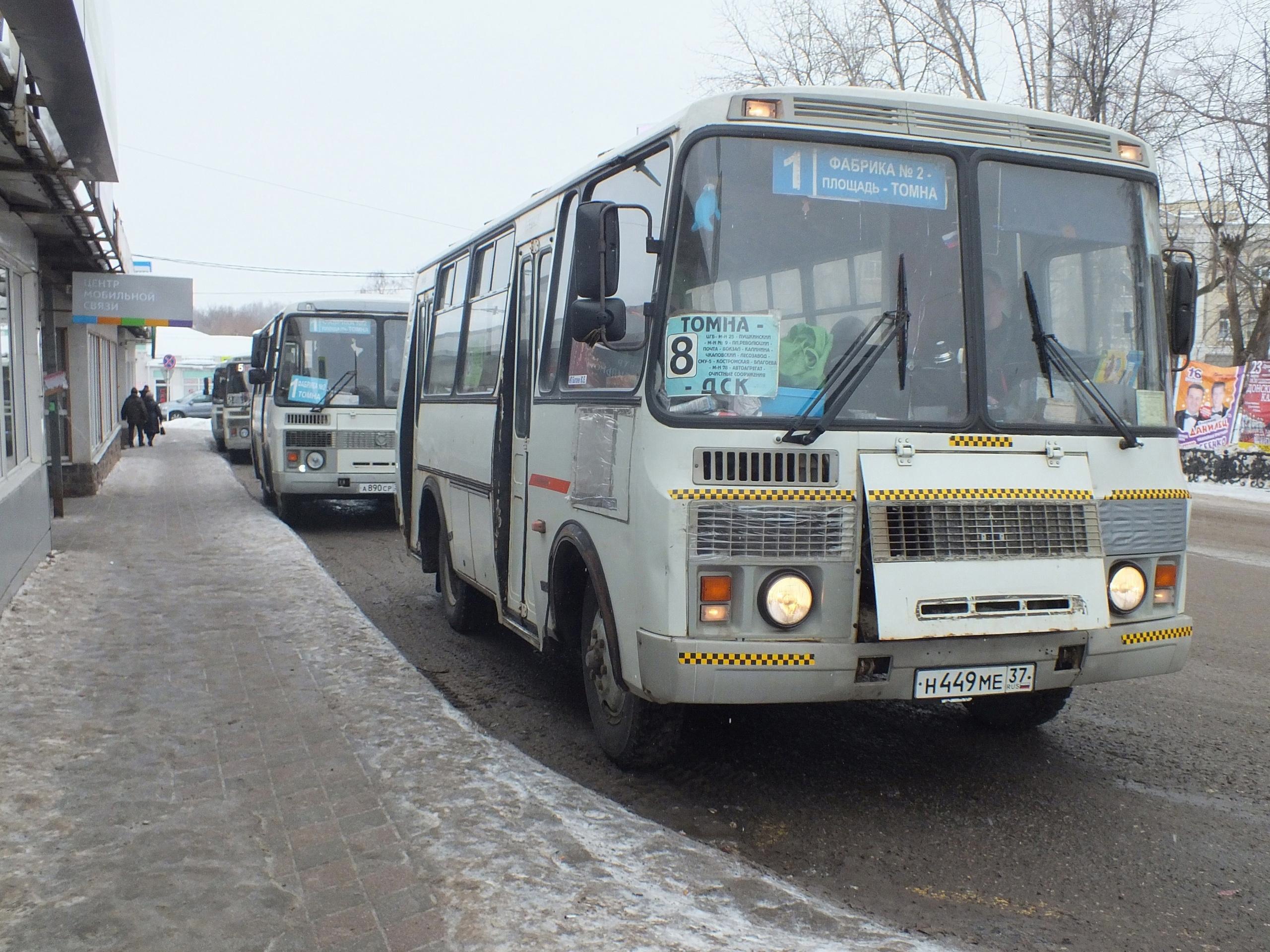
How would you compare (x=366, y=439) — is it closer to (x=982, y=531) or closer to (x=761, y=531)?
(x=761, y=531)

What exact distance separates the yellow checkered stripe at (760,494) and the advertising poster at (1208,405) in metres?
22.1

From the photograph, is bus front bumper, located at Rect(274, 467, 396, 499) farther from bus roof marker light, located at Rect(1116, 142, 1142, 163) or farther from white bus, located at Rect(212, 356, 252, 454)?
white bus, located at Rect(212, 356, 252, 454)

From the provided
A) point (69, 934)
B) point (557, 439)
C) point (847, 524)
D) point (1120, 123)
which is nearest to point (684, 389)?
point (847, 524)

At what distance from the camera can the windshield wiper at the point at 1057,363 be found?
4652mm

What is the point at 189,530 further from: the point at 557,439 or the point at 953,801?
the point at 953,801

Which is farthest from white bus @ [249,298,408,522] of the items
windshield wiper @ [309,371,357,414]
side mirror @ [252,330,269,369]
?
side mirror @ [252,330,269,369]

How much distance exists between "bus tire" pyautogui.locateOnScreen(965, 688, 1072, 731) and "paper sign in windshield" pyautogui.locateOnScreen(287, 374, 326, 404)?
10302mm

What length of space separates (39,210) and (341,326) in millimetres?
3720

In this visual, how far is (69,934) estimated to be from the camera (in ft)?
11.0

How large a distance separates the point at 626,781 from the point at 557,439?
165 cm

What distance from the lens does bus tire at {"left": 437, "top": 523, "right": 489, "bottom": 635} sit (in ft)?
26.6

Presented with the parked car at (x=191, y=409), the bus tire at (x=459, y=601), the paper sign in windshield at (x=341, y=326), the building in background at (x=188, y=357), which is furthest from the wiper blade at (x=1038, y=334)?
the building in background at (x=188, y=357)

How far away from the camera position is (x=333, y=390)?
14.2 meters

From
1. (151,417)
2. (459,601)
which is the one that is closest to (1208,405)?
(459,601)
